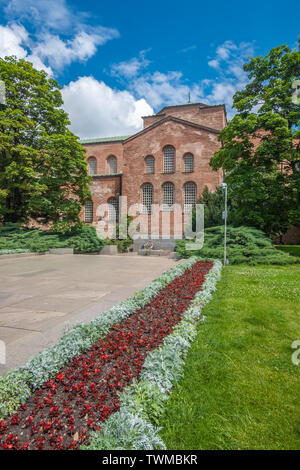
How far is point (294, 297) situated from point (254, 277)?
2.68 metres

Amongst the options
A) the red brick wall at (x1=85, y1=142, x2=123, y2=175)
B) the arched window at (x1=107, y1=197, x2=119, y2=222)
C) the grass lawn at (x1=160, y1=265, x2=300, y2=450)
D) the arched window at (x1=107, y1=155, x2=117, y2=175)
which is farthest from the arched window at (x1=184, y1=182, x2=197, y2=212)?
the grass lawn at (x1=160, y1=265, x2=300, y2=450)

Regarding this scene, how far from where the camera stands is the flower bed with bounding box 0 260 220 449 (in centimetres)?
194

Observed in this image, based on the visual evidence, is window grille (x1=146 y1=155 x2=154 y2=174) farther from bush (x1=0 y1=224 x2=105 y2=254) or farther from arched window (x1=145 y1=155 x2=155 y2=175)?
bush (x1=0 y1=224 x2=105 y2=254)

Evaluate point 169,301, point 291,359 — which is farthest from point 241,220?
point 291,359

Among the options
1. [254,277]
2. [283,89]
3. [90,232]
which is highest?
[283,89]

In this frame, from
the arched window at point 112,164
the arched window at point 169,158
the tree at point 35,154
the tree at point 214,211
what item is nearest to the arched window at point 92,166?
the arched window at point 112,164

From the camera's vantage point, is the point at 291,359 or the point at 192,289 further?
the point at 192,289

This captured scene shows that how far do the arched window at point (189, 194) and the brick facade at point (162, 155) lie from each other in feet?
1.38

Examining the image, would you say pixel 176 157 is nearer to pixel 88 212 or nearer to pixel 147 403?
pixel 88 212

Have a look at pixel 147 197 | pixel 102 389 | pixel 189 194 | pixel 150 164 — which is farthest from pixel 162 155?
pixel 102 389

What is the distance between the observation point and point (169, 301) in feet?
17.8

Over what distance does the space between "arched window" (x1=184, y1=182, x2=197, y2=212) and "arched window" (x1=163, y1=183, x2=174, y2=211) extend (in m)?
1.52

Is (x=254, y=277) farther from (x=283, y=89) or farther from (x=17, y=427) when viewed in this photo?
(x=283, y=89)

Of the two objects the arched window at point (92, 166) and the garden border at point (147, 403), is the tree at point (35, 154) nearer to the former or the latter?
the arched window at point (92, 166)
